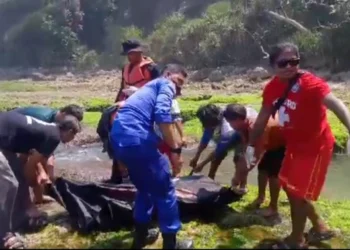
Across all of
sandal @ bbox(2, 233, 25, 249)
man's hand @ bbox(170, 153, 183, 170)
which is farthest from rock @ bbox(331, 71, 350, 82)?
sandal @ bbox(2, 233, 25, 249)

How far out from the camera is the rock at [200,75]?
3356 cm

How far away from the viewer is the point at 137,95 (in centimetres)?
561

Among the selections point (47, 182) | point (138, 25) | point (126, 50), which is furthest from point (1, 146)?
point (138, 25)

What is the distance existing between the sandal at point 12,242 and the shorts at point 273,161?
8.82 feet

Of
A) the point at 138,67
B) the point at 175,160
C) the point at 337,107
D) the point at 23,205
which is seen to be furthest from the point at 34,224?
the point at 337,107

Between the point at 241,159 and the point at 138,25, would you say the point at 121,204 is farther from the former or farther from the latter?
the point at 138,25

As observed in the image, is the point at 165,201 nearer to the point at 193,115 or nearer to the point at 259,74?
the point at 193,115

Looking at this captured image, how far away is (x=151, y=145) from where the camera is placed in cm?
545

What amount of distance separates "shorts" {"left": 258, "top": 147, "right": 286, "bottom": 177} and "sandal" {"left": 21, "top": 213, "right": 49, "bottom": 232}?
241cm

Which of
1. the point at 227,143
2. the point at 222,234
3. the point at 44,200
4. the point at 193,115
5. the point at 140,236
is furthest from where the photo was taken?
the point at 193,115

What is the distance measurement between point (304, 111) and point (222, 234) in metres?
1.71

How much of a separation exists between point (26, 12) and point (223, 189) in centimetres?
5566

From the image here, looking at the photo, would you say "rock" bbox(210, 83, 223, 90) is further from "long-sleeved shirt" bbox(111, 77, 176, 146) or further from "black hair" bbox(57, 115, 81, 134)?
"long-sleeved shirt" bbox(111, 77, 176, 146)

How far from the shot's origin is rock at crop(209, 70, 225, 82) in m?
31.8
